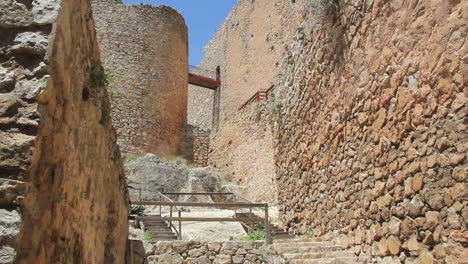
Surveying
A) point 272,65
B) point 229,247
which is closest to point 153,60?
point 272,65

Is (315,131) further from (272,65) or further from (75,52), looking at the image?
(272,65)

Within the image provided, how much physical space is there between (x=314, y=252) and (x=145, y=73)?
12.4 metres

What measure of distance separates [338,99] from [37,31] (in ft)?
13.8

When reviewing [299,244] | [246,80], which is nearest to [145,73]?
[246,80]

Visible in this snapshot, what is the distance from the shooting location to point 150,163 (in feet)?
43.9

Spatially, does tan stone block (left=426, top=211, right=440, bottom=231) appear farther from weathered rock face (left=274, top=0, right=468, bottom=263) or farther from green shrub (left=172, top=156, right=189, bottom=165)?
green shrub (left=172, top=156, right=189, bottom=165)

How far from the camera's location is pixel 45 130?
7.05ft

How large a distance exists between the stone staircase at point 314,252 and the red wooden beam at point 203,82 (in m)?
16.9

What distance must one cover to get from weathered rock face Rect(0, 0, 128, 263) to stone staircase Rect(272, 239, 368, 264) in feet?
9.57

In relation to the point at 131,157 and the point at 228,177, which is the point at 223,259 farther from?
the point at 228,177

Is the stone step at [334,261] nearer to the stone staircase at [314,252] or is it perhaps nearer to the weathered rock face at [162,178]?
the stone staircase at [314,252]

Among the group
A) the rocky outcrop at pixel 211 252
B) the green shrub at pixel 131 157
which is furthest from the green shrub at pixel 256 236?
the green shrub at pixel 131 157

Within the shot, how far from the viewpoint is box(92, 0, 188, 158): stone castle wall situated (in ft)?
52.2

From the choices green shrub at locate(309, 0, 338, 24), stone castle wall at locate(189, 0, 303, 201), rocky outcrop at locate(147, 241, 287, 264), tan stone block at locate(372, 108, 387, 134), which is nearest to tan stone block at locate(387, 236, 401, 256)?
tan stone block at locate(372, 108, 387, 134)
